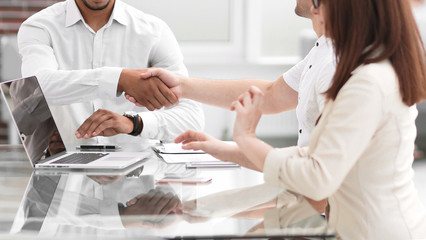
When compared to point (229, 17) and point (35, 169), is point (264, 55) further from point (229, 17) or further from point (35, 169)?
point (35, 169)

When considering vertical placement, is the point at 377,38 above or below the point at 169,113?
above

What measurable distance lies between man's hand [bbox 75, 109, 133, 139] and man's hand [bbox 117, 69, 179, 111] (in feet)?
0.32

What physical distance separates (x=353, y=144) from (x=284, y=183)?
0.15 meters

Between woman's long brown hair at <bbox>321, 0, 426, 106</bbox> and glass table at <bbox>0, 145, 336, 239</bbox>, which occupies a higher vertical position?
woman's long brown hair at <bbox>321, 0, 426, 106</bbox>

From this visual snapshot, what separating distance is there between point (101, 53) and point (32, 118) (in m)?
0.84

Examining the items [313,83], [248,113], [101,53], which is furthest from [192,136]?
[101,53]

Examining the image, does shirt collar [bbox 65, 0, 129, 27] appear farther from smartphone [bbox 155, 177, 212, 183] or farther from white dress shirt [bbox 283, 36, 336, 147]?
smartphone [bbox 155, 177, 212, 183]

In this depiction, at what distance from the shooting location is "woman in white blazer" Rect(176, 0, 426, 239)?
1.01 meters

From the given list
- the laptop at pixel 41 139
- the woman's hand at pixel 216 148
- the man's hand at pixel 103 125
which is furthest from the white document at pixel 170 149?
the woman's hand at pixel 216 148

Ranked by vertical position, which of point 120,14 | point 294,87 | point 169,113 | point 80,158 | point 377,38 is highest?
point 377,38

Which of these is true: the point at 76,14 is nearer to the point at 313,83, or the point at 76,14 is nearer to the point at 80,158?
the point at 80,158

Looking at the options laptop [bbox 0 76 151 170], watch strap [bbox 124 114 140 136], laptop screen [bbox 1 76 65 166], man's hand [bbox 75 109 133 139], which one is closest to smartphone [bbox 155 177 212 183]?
laptop [bbox 0 76 151 170]

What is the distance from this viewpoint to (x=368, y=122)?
3.31 feet

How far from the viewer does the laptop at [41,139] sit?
151cm
